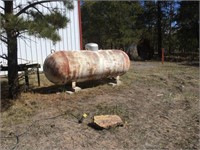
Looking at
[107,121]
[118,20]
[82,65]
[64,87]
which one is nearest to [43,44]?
[64,87]

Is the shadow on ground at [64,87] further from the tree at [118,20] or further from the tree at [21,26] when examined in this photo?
the tree at [118,20]

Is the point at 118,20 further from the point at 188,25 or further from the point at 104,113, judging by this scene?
the point at 104,113

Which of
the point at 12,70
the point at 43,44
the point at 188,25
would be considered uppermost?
the point at 188,25

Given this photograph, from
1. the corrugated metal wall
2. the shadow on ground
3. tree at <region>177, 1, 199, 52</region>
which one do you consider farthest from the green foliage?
tree at <region>177, 1, 199, 52</region>

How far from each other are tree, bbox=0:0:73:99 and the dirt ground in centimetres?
58

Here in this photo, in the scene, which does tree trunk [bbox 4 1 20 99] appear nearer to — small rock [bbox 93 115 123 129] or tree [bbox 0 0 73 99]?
tree [bbox 0 0 73 99]

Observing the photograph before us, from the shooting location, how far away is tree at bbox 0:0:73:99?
4395 millimetres

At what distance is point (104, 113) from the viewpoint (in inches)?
195

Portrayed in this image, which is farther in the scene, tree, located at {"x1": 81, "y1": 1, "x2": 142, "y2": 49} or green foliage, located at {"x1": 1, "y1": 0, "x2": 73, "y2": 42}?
tree, located at {"x1": 81, "y1": 1, "x2": 142, "y2": 49}

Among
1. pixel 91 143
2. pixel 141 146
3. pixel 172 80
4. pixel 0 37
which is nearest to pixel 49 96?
pixel 0 37

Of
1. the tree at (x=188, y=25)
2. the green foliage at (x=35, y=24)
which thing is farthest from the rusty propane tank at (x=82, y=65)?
the tree at (x=188, y=25)

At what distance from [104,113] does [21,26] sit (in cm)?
197

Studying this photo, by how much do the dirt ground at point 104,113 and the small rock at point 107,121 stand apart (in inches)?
3.3

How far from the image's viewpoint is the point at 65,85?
6.81 meters
